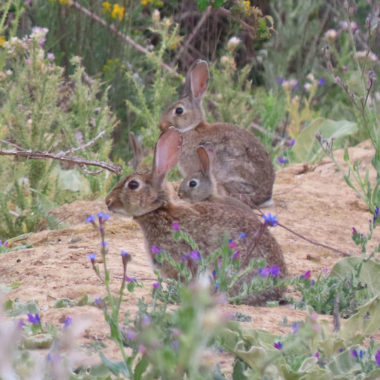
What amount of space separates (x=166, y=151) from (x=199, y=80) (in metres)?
2.96

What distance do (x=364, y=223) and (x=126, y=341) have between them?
10.7ft

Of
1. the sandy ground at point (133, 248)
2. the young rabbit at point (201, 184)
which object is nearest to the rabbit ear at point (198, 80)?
the sandy ground at point (133, 248)

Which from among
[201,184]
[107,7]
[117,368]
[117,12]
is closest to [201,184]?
[201,184]

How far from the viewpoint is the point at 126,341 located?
274 cm

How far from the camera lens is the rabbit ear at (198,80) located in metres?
7.00

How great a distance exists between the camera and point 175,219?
13.0 ft

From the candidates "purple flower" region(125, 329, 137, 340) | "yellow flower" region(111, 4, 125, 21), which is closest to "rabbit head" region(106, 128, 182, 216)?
"purple flower" region(125, 329, 137, 340)

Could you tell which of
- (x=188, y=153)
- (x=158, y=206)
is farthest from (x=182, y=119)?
(x=158, y=206)

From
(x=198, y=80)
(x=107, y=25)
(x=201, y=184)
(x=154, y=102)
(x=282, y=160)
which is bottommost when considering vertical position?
(x=282, y=160)

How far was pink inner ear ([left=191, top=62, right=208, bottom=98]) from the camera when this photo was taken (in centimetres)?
700

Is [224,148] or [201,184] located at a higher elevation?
[224,148]

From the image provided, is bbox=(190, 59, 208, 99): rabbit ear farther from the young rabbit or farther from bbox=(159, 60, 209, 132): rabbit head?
the young rabbit

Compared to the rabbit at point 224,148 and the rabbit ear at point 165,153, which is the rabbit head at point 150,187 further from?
the rabbit at point 224,148

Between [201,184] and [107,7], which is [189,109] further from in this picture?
[107,7]
